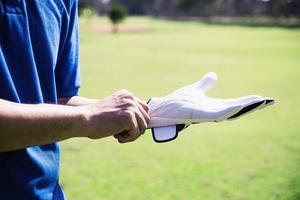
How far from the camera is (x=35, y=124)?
1014 millimetres

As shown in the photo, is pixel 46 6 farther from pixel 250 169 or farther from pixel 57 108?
pixel 250 169

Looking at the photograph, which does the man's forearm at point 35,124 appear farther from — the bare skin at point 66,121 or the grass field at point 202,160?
→ the grass field at point 202,160

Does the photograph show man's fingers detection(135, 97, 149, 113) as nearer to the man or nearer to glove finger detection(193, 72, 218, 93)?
the man

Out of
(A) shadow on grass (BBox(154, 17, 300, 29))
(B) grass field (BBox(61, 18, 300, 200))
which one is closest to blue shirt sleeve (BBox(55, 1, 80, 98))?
(B) grass field (BBox(61, 18, 300, 200))

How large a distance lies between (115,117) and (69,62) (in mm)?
394

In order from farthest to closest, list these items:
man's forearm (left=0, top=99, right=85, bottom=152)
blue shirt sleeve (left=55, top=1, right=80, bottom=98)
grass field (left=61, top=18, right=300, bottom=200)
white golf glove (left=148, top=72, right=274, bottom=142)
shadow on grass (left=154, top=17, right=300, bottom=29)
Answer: shadow on grass (left=154, top=17, right=300, bottom=29) → grass field (left=61, top=18, right=300, bottom=200) → blue shirt sleeve (left=55, top=1, right=80, bottom=98) → white golf glove (left=148, top=72, right=274, bottom=142) → man's forearm (left=0, top=99, right=85, bottom=152)

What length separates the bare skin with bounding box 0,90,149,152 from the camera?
3.28 feet

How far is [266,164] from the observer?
15.6 ft

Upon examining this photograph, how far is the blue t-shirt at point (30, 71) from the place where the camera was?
1.09m

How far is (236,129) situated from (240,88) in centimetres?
337

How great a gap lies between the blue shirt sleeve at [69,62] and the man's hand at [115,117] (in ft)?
1.05

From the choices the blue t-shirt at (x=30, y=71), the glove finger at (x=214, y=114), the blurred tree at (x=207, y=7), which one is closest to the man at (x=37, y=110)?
the blue t-shirt at (x=30, y=71)

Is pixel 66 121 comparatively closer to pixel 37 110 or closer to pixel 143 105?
pixel 37 110

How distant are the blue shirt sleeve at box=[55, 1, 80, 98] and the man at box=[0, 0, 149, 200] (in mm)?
50
